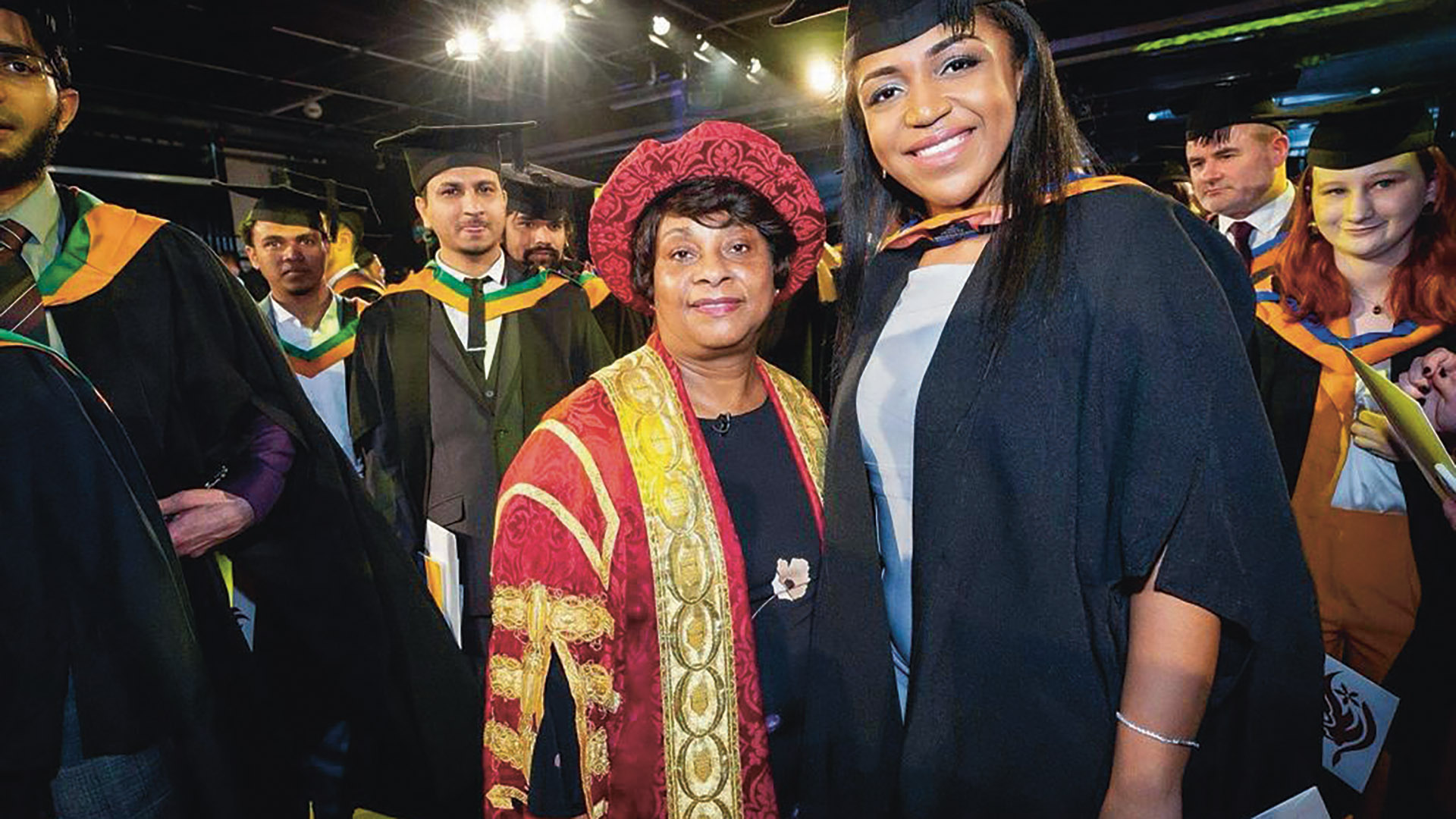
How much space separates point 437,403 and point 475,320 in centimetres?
42

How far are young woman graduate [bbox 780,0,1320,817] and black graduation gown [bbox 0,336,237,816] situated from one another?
1148 mm

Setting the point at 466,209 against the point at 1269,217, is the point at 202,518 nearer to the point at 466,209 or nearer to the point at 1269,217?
the point at 466,209

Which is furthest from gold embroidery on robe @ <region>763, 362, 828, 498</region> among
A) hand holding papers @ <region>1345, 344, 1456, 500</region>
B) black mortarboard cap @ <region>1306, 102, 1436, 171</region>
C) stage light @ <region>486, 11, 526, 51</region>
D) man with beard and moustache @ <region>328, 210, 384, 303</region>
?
stage light @ <region>486, 11, 526, 51</region>

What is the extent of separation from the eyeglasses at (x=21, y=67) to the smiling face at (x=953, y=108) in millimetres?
1823

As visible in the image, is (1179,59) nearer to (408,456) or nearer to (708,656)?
(408,456)

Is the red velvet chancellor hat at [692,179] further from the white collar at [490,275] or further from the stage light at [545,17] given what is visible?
the stage light at [545,17]

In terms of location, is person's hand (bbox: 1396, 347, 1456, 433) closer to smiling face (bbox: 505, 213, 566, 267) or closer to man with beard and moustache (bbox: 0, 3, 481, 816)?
man with beard and moustache (bbox: 0, 3, 481, 816)

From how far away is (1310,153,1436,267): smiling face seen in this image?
99.2 inches

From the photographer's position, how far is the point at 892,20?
129 centimetres

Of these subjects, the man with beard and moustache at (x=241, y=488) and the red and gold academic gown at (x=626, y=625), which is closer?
the red and gold academic gown at (x=626, y=625)

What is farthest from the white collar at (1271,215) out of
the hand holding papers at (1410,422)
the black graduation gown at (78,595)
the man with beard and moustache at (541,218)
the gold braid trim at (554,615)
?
the black graduation gown at (78,595)

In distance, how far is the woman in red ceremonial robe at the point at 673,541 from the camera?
1407 mm

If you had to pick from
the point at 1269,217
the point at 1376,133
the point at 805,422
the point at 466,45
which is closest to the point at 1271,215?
the point at 1269,217

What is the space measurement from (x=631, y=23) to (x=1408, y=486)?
8412 mm
